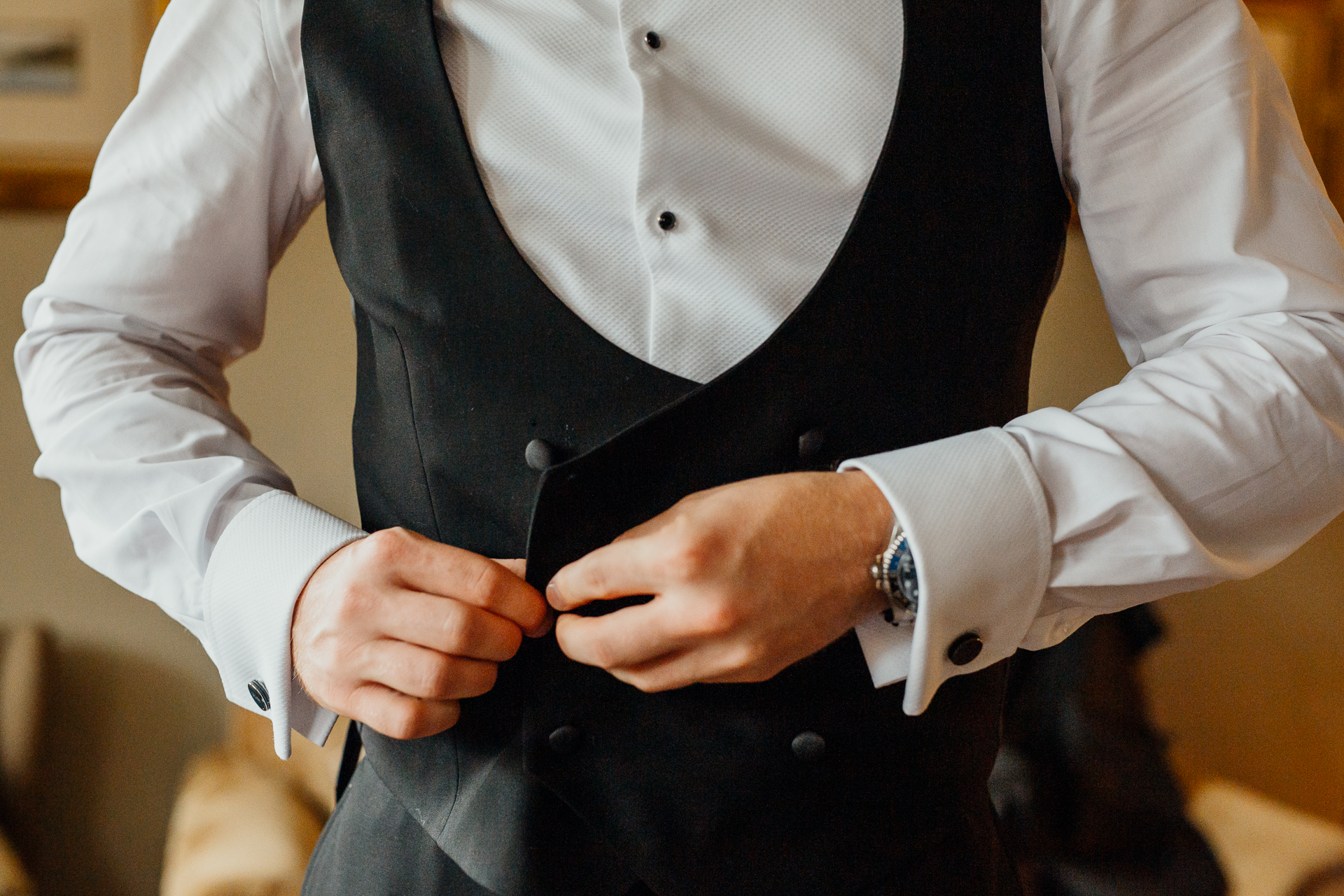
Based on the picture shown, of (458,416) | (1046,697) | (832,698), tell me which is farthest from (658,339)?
(1046,697)

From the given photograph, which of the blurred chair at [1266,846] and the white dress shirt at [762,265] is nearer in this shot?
the white dress shirt at [762,265]

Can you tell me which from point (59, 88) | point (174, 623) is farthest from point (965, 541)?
point (59, 88)

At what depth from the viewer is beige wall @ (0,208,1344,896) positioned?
2.22m

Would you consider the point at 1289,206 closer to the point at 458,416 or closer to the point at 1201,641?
the point at 458,416

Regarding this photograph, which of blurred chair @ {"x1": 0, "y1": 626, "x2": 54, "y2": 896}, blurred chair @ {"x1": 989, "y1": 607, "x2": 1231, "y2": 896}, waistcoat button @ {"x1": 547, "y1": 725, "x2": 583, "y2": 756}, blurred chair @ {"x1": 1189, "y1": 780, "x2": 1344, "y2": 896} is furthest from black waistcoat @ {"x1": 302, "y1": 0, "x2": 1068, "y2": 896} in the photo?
blurred chair @ {"x1": 0, "y1": 626, "x2": 54, "y2": 896}

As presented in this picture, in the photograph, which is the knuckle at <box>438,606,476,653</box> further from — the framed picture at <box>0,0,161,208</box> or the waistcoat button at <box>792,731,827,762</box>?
the framed picture at <box>0,0,161,208</box>

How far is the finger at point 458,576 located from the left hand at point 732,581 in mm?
24

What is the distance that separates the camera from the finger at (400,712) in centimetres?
56

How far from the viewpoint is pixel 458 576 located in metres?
0.55

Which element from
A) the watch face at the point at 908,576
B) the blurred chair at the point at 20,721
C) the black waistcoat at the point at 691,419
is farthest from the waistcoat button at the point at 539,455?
the blurred chair at the point at 20,721

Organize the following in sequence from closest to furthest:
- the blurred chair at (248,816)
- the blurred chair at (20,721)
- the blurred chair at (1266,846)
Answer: the blurred chair at (248,816), the blurred chair at (1266,846), the blurred chair at (20,721)

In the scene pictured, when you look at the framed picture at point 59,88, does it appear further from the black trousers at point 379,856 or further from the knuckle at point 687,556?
the knuckle at point 687,556

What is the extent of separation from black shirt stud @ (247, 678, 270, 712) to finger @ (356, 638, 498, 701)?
4.9 inches

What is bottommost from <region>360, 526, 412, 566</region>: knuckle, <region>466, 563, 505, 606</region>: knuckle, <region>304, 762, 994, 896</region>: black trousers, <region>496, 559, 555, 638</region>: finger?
<region>304, 762, 994, 896</region>: black trousers
